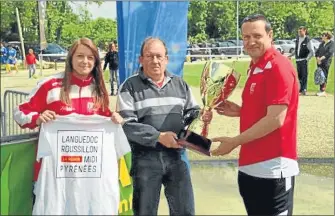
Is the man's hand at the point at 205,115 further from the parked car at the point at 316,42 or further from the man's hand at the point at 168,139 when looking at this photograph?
the parked car at the point at 316,42

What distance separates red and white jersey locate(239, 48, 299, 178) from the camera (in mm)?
3094

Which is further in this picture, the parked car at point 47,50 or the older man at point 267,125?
the parked car at point 47,50

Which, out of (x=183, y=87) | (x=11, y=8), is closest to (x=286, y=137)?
(x=183, y=87)

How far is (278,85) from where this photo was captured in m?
3.08

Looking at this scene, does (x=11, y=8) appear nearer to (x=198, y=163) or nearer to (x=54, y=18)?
(x=54, y=18)

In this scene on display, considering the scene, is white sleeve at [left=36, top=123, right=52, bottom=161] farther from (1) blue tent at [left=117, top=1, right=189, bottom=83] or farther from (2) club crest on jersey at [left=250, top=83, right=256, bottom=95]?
(1) blue tent at [left=117, top=1, right=189, bottom=83]

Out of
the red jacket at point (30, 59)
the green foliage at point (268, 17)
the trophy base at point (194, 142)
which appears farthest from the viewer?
the red jacket at point (30, 59)

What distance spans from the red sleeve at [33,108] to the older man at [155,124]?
47cm

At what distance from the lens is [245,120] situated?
327 centimetres

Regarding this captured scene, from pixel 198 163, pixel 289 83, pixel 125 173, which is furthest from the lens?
pixel 198 163

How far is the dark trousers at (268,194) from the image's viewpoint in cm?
324

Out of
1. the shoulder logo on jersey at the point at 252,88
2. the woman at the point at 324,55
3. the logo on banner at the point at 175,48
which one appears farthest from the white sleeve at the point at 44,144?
the woman at the point at 324,55

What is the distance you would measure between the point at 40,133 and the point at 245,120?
120 cm

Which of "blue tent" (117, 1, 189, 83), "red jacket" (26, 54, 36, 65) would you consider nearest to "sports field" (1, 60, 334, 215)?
"blue tent" (117, 1, 189, 83)
